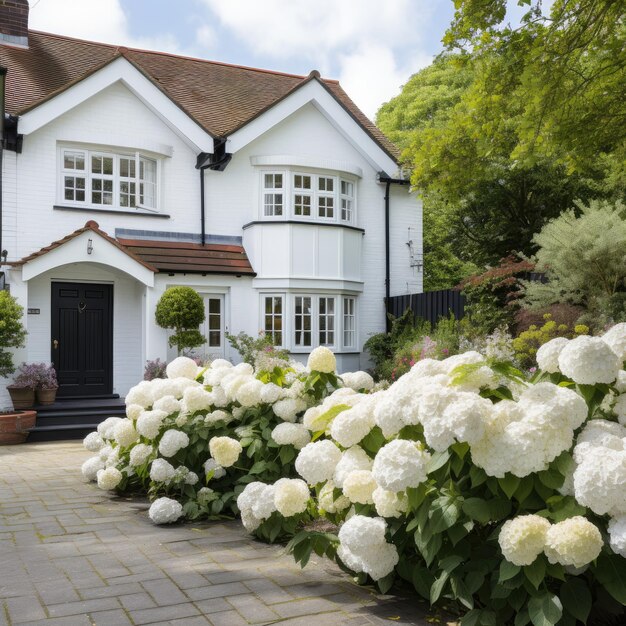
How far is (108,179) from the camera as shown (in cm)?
1564

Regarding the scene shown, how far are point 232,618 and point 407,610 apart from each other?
970mm

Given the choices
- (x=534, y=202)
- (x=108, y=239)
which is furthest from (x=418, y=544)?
(x=534, y=202)

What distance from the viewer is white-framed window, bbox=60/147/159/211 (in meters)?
15.3

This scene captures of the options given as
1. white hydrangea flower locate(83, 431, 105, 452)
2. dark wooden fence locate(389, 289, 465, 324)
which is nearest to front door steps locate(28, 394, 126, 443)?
white hydrangea flower locate(83, 431, 105, 452)

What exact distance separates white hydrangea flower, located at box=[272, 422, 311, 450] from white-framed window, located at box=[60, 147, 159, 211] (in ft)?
37.1

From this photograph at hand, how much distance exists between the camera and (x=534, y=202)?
72.8 ft

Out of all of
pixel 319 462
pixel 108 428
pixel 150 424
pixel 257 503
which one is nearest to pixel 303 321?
pixel 108 428

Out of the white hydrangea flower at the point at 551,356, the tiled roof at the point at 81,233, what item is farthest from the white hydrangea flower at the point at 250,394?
the tiled roof at the point at 81,233

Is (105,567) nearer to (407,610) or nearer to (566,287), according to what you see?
(407,610)

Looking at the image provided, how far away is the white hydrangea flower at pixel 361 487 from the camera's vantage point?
13.3 feet

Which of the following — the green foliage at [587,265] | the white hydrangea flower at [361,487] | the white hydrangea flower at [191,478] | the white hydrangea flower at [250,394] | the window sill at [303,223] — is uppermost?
the window sill at [303,223]

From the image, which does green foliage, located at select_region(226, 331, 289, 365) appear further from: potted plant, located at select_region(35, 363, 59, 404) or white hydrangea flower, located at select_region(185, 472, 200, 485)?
white hydrangea flower, located at select_region(185, 472, 200, 485)

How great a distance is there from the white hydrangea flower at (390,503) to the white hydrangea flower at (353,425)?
0.42 meters

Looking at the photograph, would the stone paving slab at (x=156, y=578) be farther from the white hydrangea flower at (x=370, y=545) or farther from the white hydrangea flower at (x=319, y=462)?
the white hydrangea flower at (x=319, y=462)
